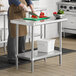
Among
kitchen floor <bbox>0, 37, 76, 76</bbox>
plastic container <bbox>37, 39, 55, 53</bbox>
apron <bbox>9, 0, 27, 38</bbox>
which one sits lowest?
kitchen floor <bbox>0, 37, 76, 76</bbox>

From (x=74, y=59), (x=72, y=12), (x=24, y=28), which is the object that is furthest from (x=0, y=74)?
(x=72, y=12)

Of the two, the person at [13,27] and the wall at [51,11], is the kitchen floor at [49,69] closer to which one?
the person at [13,27]

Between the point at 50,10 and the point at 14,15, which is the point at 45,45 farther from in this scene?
the point at 50,10

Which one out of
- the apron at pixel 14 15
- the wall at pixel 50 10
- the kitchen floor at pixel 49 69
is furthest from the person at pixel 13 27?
the wall at pixel 50 10

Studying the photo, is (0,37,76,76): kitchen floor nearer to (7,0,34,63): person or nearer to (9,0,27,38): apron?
(7,0,34,63): person

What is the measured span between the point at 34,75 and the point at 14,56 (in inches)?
33.6

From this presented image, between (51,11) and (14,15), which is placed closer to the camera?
(14,15)

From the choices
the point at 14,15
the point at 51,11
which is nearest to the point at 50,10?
the point at 51,11

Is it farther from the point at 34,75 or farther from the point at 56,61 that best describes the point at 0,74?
the point at 56,61

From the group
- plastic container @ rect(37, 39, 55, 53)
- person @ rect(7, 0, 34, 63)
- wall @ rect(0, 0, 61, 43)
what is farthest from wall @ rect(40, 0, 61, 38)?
plastic container @ rect(37, 39, 55, 53)

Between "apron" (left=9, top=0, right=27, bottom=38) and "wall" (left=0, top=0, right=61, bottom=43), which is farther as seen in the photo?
"wall" (left=0, top=0, right=61, bottom=43)

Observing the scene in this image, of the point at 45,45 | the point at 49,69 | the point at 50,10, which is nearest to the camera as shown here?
the point at 49,69

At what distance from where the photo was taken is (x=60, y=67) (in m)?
4.85

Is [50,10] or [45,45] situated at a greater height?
[50,10]
